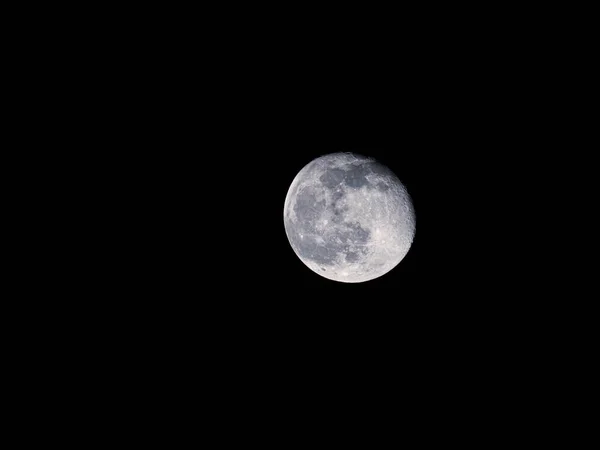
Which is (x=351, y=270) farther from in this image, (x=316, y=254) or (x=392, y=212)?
(x=392, y=212)

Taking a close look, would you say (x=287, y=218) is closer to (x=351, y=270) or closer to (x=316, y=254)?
(x=316, y=254)

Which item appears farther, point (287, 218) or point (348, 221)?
point (287, 218)

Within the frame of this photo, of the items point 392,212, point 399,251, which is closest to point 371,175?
point 392,212

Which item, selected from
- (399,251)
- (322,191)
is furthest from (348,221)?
(399,251)

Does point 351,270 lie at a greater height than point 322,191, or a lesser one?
lesser

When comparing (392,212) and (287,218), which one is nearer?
(392,212)

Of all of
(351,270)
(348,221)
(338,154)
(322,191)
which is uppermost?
(338,154)
